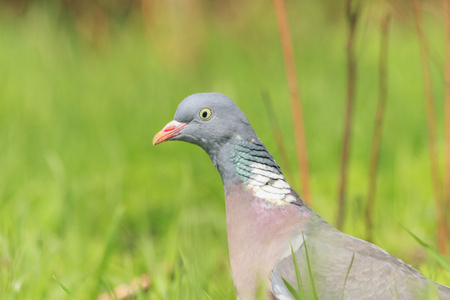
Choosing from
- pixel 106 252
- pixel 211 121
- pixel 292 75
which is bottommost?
pixel 106 252

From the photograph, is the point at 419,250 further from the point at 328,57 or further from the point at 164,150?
the point at 328,57

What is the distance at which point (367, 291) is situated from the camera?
66.9 inches

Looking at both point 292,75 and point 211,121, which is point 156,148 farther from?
point 211,121

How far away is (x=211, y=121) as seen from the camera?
1.91m

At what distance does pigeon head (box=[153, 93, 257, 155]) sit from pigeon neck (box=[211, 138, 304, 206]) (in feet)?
0.09

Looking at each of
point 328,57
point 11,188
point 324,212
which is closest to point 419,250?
point 324,212

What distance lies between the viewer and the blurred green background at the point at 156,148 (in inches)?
98.3

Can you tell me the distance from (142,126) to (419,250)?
6.71 feet

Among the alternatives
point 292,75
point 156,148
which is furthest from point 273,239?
point 156,148

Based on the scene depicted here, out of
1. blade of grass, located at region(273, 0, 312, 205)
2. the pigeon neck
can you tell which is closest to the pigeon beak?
the pigeon neck

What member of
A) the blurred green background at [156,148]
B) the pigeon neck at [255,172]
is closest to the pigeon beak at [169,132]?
the pigeon neck at [255,172]

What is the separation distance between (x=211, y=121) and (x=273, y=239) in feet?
1.26

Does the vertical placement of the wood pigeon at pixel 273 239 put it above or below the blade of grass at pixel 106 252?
above

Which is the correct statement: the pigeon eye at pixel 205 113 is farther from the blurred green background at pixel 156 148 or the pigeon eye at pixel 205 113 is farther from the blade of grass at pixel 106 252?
the blade of grass at pixel 106 252
